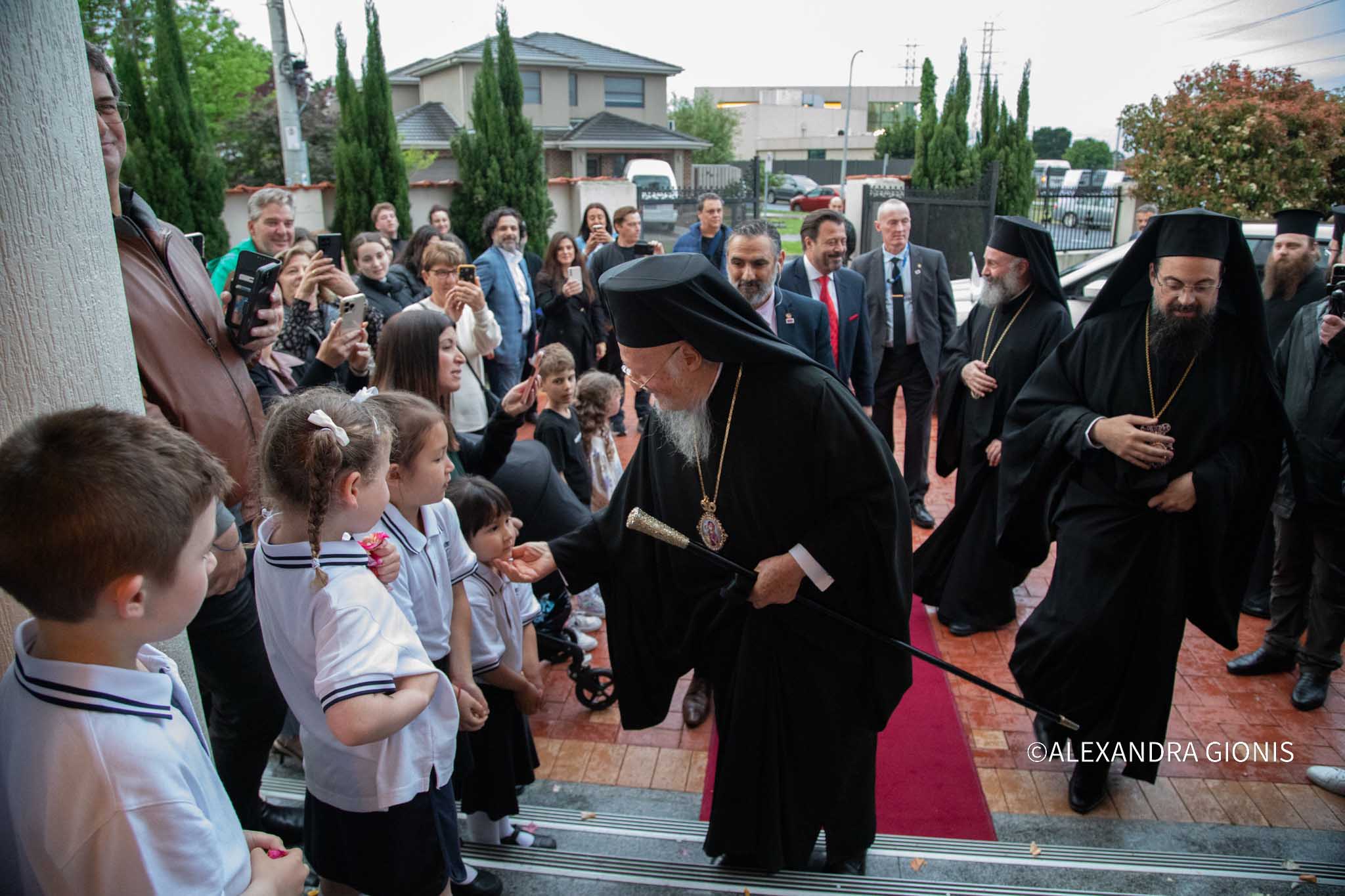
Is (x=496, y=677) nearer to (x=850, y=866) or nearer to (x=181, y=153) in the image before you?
(x=850, y=866)

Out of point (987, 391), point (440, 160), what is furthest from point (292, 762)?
point (440, 160)

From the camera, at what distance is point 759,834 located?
3.06 m

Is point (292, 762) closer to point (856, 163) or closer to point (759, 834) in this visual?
point (759, 834)

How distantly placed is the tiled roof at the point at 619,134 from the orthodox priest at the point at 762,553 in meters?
36.9

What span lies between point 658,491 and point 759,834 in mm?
1193

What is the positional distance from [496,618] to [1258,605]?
4.46 m

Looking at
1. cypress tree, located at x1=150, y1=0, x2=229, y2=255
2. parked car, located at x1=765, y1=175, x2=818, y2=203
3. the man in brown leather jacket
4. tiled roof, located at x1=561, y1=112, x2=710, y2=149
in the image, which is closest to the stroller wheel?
the man in brown leather jacket

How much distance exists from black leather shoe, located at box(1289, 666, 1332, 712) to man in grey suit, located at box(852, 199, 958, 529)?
2683 mm

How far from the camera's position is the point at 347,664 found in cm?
192

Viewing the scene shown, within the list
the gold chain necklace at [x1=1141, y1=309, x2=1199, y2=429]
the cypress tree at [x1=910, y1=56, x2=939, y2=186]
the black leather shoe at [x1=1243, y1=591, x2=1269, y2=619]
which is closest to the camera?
the gold chain necklace at [x1=1141, y1=309, x2=1199, y2=429]

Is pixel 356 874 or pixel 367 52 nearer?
pixel 356 874

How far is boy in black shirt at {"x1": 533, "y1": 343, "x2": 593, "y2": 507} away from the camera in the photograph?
4.63 meters

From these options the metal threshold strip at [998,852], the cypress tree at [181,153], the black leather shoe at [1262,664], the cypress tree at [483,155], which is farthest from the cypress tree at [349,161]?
the black leather shoe at [1262,664]

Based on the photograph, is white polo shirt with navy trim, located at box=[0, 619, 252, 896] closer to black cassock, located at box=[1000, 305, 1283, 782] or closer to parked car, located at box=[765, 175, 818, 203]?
black cassock, located at box=[1000, 305, 1283, 782]
